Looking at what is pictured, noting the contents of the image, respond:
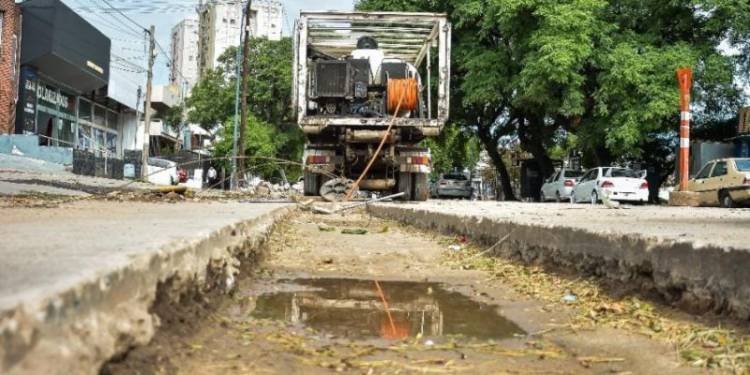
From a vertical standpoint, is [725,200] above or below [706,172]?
below

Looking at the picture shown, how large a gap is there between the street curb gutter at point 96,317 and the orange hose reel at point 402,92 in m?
9.26

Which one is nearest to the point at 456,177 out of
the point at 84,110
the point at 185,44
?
the point at 84,110

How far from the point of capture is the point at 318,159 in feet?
40.6

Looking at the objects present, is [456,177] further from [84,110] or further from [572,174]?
[84,110]

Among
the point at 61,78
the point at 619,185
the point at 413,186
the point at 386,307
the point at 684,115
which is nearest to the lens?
the point at 386,307

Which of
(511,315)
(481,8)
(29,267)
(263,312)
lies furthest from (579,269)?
(481,8)

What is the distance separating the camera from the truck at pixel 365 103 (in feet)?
38.4

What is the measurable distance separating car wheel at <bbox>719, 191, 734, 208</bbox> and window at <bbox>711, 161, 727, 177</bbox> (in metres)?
0.52

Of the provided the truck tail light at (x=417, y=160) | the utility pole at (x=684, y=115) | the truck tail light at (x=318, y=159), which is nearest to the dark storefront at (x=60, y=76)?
the truck tail light at (x=318, y=159)

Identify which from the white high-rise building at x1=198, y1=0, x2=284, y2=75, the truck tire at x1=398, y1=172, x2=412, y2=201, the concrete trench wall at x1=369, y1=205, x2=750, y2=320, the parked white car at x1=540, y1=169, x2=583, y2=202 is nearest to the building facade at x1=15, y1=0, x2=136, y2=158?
the truck tire at x1=398, y1=172, x2=412, y2=201

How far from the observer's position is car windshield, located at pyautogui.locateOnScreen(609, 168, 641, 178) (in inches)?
771

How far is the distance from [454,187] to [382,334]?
3114 cm

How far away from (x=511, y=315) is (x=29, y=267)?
205 cm

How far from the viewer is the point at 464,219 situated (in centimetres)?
633
